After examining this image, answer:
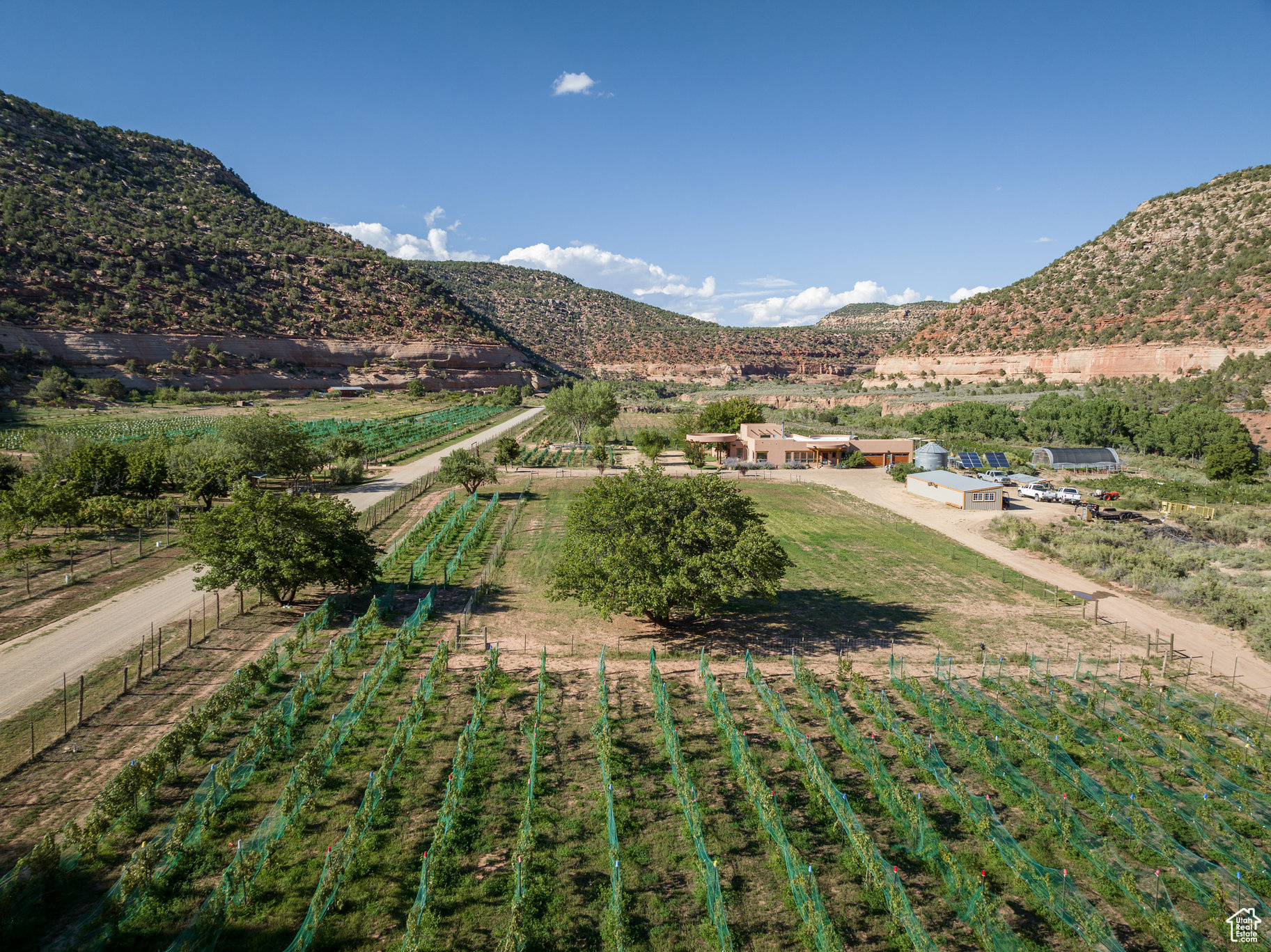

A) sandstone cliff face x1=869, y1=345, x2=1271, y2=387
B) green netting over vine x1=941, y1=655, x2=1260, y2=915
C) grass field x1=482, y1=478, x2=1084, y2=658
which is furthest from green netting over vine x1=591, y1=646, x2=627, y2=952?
sandstone cliff face x1=869, y1=345, x2=1271, y2=387

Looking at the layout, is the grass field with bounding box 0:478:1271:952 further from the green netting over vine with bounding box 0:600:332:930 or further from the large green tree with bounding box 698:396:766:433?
the large green tree with bounding box 698:396:766:433

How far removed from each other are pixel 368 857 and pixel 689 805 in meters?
5.19

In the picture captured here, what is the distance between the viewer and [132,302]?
82.9m

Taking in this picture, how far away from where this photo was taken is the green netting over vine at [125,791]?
8.66 metres

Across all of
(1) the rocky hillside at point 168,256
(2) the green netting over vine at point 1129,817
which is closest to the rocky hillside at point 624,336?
(1) the rocky hillside at point 168,256

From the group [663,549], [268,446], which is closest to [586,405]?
[268,446]

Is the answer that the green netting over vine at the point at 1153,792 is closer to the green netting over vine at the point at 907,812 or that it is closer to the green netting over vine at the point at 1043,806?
the green netting over vine at the point at 1043,806

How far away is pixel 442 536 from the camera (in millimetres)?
29281

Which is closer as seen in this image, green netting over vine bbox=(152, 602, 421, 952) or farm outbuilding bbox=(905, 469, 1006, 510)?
green netting over vine bbox=(152, 602, 421, 952)

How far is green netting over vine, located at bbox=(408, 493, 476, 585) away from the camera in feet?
80.5

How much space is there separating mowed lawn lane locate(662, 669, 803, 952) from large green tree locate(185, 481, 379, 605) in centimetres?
1198

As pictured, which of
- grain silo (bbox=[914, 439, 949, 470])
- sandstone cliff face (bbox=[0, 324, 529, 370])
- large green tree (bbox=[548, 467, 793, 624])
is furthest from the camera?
sandstone cliff face (bbox=[0, 324, 529, 370])

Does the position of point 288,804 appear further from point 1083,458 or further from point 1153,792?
point 1083,458

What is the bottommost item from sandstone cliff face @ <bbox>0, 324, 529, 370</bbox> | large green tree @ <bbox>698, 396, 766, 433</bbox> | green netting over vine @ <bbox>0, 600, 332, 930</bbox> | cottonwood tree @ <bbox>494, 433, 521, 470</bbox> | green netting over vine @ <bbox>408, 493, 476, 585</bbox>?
green netting over vine @ <bbox>0, 600, 332, 930</bbox>
